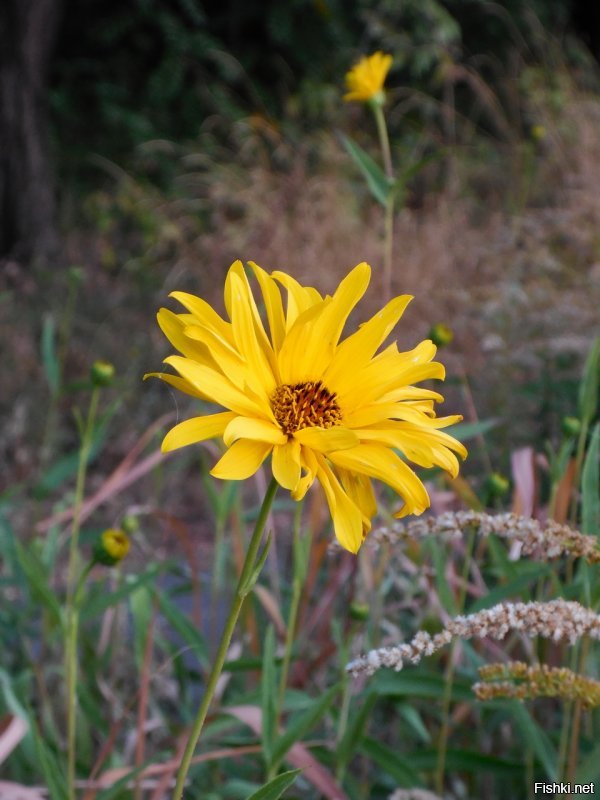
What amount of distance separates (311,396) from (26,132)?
4556 mm

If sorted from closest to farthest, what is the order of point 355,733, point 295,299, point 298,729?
1. point 295,299
2. point 298,729
3. point 355,733

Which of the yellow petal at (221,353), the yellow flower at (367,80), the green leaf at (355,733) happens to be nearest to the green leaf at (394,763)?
the green leaf at (355,733)

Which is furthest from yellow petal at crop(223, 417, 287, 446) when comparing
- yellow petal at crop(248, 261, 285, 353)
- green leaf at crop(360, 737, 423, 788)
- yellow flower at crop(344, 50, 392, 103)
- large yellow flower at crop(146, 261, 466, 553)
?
yellow flower at crop(344, 50, 392, 103)

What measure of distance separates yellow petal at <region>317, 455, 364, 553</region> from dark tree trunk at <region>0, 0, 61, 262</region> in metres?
4.36

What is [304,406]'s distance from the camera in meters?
0.78

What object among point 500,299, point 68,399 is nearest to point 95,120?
point 68,399

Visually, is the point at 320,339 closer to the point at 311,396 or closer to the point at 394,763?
the point at 311,396

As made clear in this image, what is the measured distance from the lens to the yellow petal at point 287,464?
0.63 meters

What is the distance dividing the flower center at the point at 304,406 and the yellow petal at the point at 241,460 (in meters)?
0.06

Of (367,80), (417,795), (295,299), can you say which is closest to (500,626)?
(295,299)

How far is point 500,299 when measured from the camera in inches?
103

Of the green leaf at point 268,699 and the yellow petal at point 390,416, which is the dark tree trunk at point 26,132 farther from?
the yellow petal at point 390,416

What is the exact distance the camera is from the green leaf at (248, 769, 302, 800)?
625mm

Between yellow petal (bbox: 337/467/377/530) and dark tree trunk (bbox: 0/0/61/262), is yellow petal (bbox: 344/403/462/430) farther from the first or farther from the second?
dark tree trunk (bbox: 0/0/61/262)
